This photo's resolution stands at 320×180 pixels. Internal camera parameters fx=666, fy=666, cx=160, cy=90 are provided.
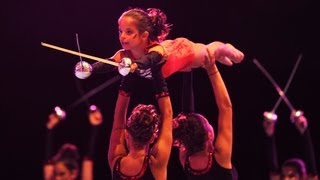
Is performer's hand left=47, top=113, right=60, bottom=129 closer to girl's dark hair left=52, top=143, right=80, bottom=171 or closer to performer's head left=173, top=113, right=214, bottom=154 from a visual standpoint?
girl's dark hair left=52, top=143, right=80, bottom=171

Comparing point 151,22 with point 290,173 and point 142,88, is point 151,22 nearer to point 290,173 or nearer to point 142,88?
point 290,173

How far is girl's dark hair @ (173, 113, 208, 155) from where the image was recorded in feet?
9.77

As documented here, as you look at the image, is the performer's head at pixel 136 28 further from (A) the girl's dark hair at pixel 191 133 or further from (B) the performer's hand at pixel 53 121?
(B) the performer's hand at pixel 53 121

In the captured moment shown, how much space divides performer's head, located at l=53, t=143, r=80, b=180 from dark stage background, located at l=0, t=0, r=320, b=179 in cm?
134

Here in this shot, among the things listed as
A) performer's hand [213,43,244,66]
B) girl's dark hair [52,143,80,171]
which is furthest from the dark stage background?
girl's dark hair [52,143,80,171]

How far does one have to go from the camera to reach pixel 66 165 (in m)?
2.49

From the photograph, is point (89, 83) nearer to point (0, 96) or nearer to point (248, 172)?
point (0, 96)

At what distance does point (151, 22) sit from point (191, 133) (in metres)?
0.53

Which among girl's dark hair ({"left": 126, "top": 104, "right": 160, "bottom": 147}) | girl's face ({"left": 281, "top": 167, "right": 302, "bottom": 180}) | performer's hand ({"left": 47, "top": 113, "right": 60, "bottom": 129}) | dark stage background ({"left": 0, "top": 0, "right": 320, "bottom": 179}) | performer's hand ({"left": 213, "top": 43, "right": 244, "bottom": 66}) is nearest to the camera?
performer's hand ({"left": 47, "top": 113, "right": 60, "bottom": 129})

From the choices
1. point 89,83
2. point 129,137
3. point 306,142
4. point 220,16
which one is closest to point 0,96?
point 89,83

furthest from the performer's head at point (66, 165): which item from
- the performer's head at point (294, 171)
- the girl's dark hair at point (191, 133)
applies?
the performer's head at point (294, 171)

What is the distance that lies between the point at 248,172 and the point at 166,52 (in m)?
1.55

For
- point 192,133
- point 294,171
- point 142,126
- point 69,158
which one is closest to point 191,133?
point 192,133

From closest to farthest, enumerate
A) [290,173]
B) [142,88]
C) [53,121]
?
[53,121]
[290,173]
[142,88]
